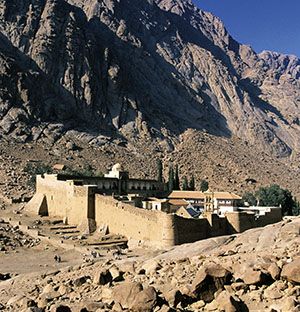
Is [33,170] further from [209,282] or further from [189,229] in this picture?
[209,282]

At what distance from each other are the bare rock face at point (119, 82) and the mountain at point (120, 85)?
0.20 m

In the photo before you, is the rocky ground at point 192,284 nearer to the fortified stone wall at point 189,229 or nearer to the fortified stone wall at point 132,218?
the fortified stone wall at point 189,229

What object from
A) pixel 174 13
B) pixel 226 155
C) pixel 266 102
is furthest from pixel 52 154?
pixel 174 13

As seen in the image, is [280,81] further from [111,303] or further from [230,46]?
[111,303]

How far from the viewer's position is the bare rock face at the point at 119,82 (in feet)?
283

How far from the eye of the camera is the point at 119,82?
3898 inches

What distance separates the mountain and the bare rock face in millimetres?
199

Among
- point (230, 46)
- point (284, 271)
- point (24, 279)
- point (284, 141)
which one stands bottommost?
point (24, 279)

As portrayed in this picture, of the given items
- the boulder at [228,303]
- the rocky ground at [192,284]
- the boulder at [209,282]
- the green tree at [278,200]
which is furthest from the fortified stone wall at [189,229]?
the green tree at [278,200]

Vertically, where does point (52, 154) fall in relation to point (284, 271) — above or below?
above

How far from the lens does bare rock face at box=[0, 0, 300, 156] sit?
3401 inches

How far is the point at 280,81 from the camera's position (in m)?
169

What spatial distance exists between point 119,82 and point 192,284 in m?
88.6

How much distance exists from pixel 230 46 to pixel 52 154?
376ft
